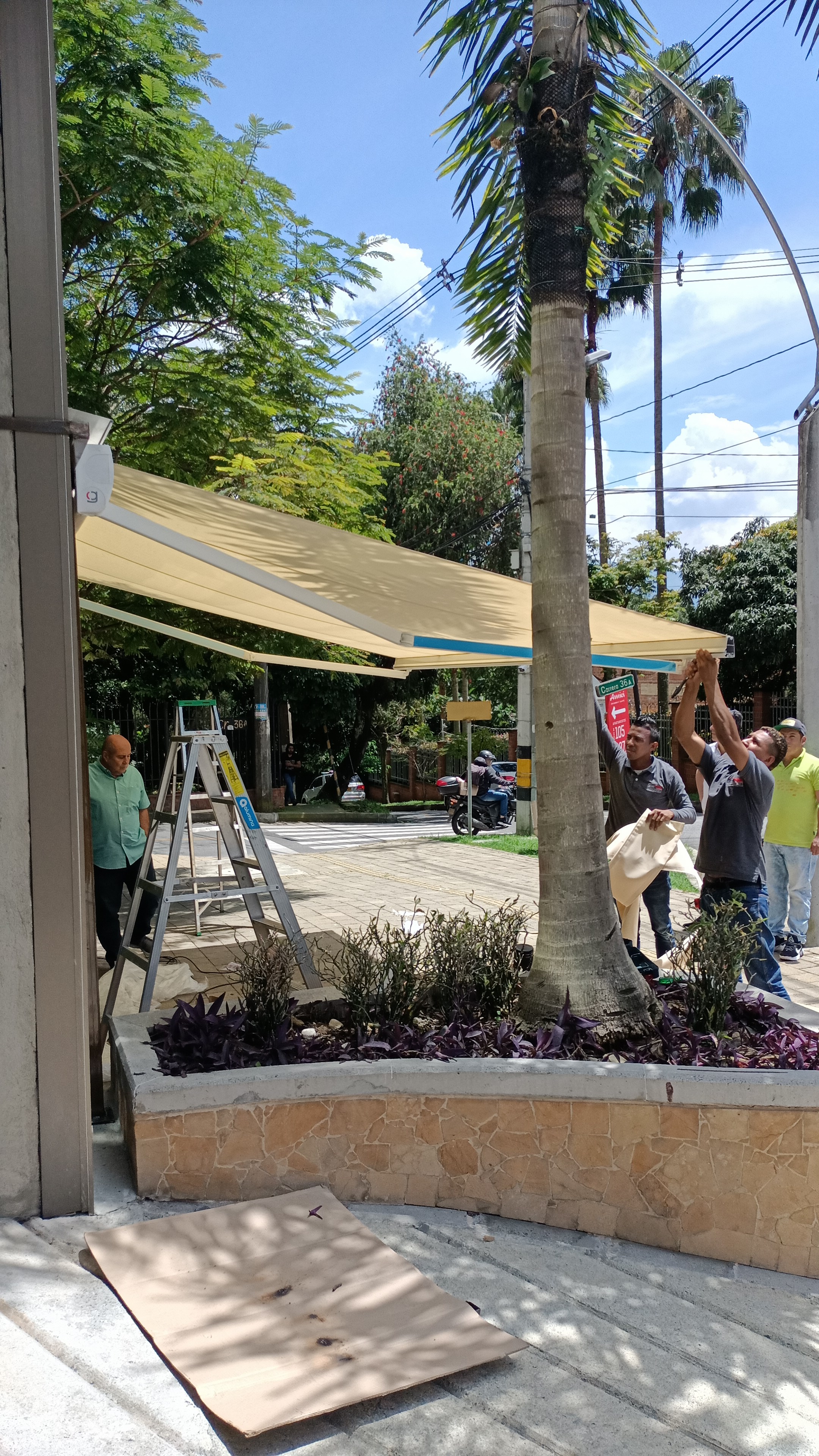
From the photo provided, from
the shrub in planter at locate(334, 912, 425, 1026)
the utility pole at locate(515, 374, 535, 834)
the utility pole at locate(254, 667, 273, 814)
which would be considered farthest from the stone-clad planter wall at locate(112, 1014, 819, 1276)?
the utility pole at locate(254, 667, 273, 814)

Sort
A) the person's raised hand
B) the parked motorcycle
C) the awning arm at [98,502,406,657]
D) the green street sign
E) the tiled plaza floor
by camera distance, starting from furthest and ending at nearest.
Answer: the parked motorcycle, the green street sign, the tiled plaza floor, the person's raised hand, the awning arm at [98,502,406,657]

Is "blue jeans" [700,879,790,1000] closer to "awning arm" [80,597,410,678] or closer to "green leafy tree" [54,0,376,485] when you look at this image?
"awning arm" [80,597,410,678]

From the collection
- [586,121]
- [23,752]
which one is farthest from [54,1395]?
[586,121]

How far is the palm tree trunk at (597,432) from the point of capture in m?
27.4

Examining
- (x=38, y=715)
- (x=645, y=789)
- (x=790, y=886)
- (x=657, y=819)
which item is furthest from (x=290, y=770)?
(x=38, y=715)

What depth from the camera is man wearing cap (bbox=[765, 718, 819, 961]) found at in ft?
25.1

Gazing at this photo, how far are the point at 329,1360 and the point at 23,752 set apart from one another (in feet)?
6.46

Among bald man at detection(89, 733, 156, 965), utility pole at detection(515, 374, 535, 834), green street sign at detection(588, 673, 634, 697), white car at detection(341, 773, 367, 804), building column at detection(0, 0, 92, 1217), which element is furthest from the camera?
white car at detection(341, 773, 367, 804)

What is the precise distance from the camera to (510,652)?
4.93 meters

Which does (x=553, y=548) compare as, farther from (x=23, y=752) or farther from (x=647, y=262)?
(x=647, y=262)

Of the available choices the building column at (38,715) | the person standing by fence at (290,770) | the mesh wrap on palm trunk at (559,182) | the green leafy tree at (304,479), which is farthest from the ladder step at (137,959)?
the person standing by fence at (290,770)

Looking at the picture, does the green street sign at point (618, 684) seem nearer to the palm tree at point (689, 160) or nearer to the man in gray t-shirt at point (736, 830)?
the man in gray t-shirt at point (736, 830)

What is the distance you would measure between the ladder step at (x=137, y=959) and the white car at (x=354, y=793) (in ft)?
64.4

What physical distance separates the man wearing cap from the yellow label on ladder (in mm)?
4065
